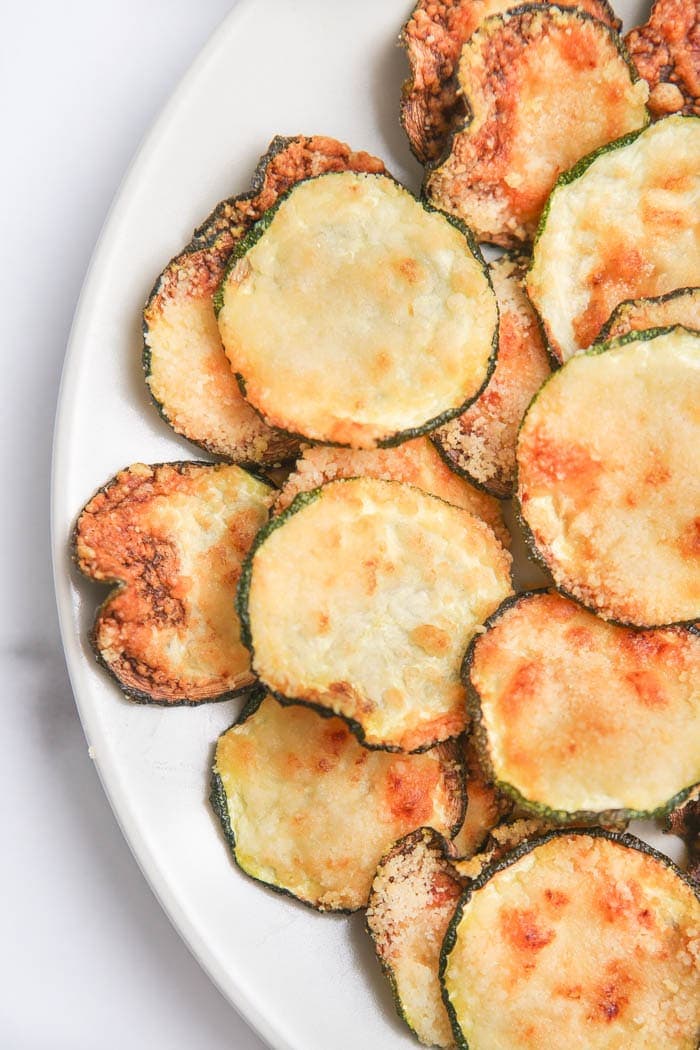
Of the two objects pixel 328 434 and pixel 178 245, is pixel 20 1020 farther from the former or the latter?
pixel 178 245

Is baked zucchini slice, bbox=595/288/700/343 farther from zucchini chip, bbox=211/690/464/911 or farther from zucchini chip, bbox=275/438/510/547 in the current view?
zucchini chip, bbox=211/690/464/911

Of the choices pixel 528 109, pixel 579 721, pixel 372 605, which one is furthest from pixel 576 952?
pixel 528 109

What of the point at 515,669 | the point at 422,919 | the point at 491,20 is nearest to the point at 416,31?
the point at 491,20

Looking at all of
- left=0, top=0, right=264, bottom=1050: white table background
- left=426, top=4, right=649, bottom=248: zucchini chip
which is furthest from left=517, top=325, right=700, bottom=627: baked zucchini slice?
left=0, top=0, right=264, bottom=1050: white table background

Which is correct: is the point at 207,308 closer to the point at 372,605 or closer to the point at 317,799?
the point at 372,605

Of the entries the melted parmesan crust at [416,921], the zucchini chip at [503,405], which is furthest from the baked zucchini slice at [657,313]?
the melted parmesan crust at [416,921]
